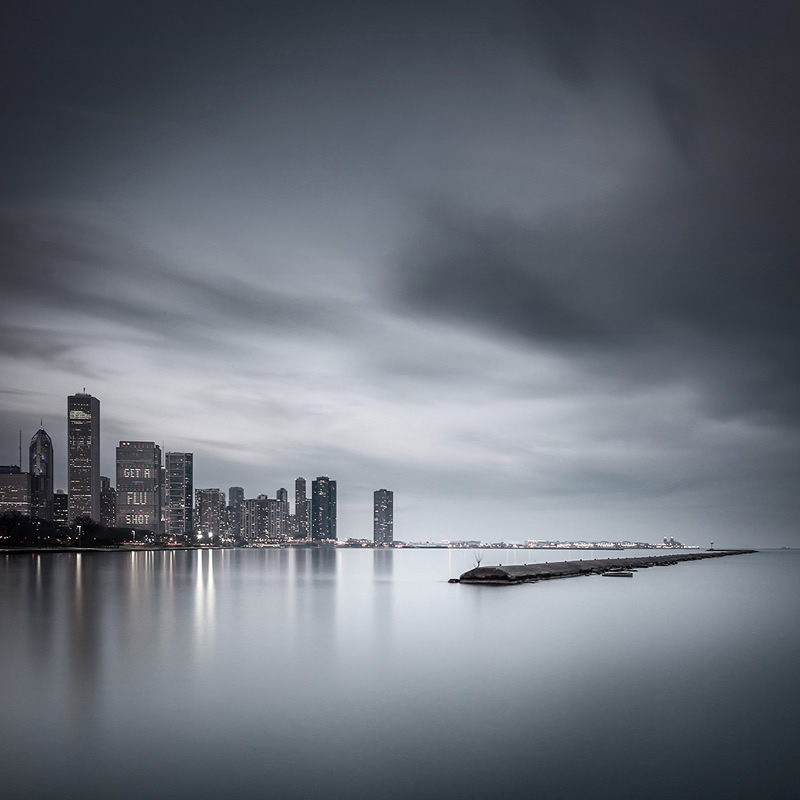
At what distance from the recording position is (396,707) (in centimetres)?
2203

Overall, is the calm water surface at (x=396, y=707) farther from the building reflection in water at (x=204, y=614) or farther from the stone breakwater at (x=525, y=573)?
the stone breakwater at (x=525, y=573)

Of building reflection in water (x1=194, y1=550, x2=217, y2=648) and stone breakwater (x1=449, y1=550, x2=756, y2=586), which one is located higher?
building reflection in water (x1=194, y1=550, x2=217, y2=648)

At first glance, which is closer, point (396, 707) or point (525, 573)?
point (396, 707)

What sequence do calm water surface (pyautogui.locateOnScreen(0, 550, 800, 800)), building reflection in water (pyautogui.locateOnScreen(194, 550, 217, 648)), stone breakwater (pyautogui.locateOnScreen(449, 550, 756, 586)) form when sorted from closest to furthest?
1. calm water surface (pyautogui.locateOnScreen(0, 550, 800, 800))
2. building reflection in water (pyautogui.locateOnScreen(194, 550, 217, 648))
3. stone breakwater (pyautogui.locateOnScreen(449, 550, 756, 586))

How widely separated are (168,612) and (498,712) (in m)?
35.3

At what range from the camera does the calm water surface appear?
15.6 meters

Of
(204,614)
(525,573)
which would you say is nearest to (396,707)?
(204,614)

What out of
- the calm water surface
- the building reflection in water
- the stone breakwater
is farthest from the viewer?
the stone breakwater

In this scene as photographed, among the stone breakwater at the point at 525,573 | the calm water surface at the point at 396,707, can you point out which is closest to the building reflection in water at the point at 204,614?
the calm water surface at the point at 396,707

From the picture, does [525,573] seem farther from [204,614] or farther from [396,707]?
[396,707]

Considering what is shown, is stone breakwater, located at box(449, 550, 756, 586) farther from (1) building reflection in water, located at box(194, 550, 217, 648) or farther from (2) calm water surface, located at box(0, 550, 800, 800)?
(2) calm water surface, located at box(0, 550, 800, 800)

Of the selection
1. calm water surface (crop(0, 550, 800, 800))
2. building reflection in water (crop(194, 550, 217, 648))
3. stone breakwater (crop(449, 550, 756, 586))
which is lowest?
stone breakwater (crop(449, 550, 756, 586))

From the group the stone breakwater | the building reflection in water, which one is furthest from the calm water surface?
the stone breakwater

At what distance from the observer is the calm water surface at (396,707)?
51.2 ft
